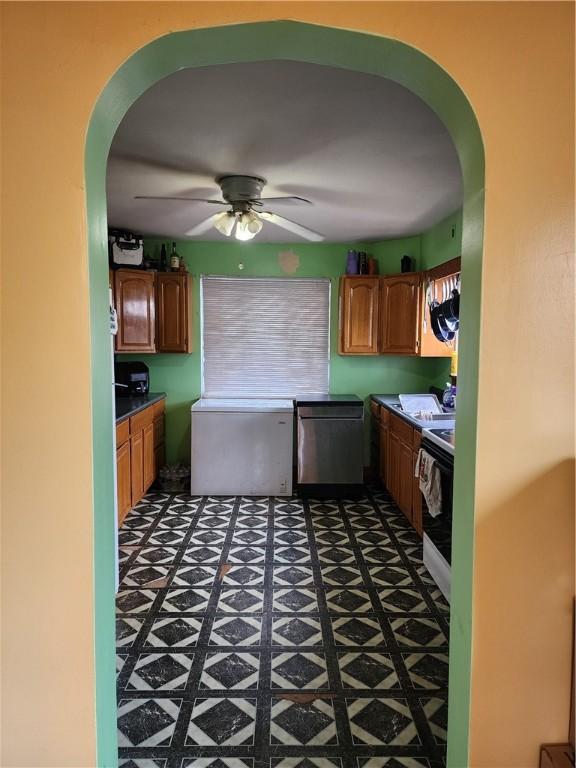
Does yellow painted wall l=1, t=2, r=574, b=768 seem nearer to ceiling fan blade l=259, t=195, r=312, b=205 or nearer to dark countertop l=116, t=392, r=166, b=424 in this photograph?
ceiling fan blade l=259, t=195, r=312, b=205

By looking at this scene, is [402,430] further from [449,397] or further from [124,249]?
[124,249]

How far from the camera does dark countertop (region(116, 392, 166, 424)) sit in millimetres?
3547

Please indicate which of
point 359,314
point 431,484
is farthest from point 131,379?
point 431,484

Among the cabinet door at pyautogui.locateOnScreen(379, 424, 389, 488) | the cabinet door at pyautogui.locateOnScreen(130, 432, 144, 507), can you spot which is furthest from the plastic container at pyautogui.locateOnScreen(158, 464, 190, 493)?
the cabinet door at pyautogui.locateOnScreen(379, 424, 389, 488)

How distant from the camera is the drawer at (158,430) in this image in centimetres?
455

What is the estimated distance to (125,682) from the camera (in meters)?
1.99

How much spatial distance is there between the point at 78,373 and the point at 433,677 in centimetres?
190

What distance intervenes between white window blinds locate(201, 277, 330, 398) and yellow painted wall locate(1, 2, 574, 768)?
381 centimetres

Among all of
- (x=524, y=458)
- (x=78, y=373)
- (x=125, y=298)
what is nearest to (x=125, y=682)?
(x=78, y=373)

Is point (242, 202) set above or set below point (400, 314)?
above

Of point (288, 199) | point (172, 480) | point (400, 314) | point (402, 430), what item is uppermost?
point (288, 199)

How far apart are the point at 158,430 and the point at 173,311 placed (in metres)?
1.14

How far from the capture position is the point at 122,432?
3479 mm

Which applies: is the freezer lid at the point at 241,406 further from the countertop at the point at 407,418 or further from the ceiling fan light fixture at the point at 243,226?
the ceiling fan light fixture at the point at 243,226
